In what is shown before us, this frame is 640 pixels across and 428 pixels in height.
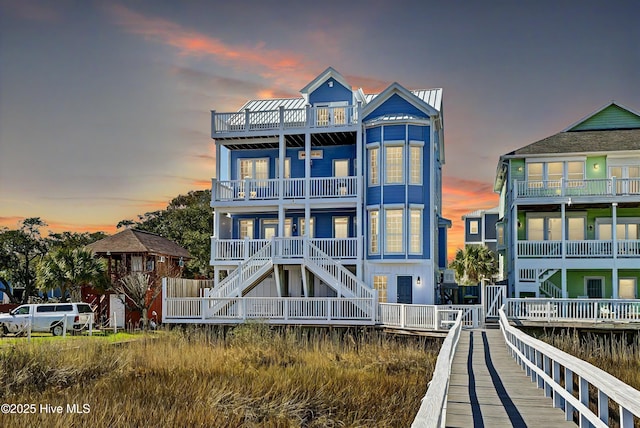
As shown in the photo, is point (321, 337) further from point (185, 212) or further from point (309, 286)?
point (185, 212)

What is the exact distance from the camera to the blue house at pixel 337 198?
96.3 ft

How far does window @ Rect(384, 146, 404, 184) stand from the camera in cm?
3020

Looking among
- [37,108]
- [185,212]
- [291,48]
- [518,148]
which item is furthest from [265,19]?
[185,212]

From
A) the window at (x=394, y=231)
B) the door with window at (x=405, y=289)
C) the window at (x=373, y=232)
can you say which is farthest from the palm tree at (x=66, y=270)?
the door with window at (x=405, y=289)

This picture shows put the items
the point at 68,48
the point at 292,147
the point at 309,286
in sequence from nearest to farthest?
the point at 68,48
the point at 309,286
the point at 292,147

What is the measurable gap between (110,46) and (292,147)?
989 centimetres

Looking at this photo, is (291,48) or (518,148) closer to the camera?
(291,48)

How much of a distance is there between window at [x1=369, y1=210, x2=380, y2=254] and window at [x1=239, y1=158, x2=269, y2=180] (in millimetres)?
6028

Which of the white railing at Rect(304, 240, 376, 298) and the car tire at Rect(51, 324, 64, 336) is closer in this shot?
the white railing at Rect(304, 240, 376, 298)

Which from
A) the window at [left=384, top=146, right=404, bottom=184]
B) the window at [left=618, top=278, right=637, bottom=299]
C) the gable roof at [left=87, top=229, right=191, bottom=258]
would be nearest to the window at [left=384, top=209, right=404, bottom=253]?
the window at [left=384, top=146, right=404, bottom=184]

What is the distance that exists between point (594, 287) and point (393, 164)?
12343 mm

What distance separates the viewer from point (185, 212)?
56781mm

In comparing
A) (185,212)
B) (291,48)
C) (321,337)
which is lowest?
(321,337)

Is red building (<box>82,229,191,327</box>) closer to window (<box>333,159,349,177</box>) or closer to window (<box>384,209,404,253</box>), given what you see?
window (<box>333,159,349,177</box>)
